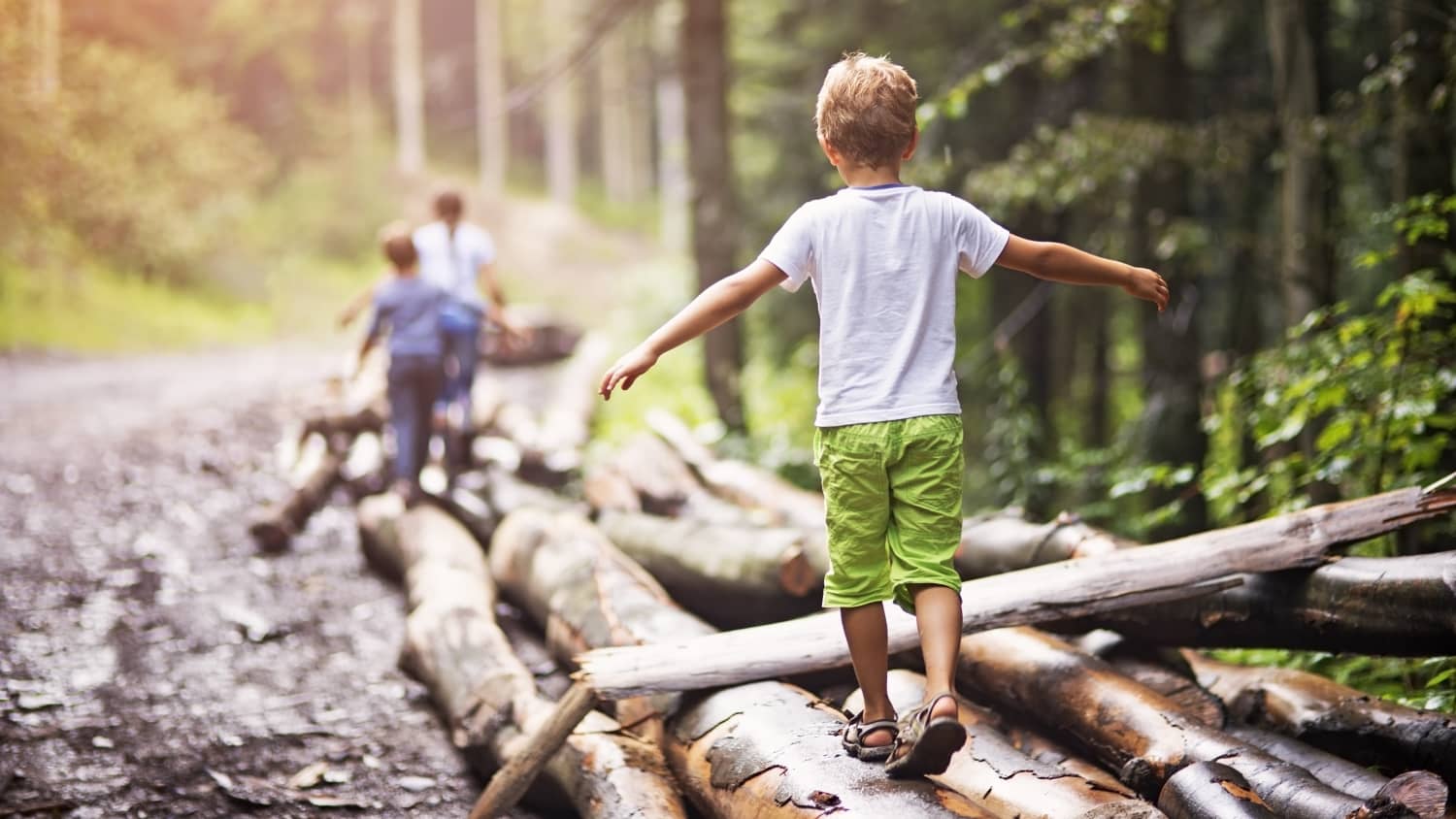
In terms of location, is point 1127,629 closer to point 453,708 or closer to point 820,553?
point 820,553

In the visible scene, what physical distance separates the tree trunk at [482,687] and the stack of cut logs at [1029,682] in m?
0.01

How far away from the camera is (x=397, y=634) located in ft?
20.5

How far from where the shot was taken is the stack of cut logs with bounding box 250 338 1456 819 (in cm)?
325

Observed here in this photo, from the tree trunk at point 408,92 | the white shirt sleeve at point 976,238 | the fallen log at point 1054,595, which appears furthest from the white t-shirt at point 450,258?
the tree trunk at point 408,92

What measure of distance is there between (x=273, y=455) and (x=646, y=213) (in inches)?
1287

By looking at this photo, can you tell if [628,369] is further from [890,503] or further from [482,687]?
[482,687]

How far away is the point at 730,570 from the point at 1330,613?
2.47 meters

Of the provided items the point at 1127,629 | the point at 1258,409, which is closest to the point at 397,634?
the point at 1127,629

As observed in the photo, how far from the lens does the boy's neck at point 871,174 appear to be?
3334 millimetres

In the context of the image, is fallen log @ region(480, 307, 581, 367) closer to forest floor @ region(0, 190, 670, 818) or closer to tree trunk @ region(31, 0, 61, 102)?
forest floor @ region(0, 190, 670, 818)

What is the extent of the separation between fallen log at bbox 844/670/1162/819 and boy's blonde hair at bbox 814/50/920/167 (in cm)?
187

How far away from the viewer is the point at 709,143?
1055 centimetres

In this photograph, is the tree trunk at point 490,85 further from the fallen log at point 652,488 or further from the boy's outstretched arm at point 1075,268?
the boy's outstretched arm at point 1075,268

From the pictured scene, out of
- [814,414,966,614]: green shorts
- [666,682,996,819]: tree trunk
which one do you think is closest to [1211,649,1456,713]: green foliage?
[814,414,966,614]: green shorts
